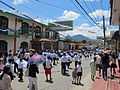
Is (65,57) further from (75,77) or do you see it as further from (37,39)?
(37,39)

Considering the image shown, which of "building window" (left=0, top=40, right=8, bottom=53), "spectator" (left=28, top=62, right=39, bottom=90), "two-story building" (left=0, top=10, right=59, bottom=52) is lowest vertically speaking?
"spectator" (left=28, top=62, right=39, bottom=90)

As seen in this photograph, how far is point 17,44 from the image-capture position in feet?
162

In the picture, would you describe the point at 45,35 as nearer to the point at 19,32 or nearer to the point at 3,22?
the point at 19,32

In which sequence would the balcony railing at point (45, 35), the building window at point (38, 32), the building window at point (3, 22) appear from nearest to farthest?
the building window at point (3, 22)
the building window at point (38, 32)
the balcony railing at point (45, 35)

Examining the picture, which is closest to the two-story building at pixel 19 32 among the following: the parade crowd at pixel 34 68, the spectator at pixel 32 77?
the parade crowd at pixel 34 68

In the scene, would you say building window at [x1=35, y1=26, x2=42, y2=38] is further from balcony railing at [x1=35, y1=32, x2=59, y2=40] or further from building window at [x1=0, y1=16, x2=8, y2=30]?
building window at [x1=0, y1=16, x2=8, y2=30]

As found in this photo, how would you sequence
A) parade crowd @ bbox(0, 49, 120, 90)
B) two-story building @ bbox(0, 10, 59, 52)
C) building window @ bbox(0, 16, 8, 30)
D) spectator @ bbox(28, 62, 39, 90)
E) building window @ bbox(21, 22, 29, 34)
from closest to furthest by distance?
parade crowd @ bbox(0, 49, 120, 90)
spectator @ bbox(28, 62, 39, 90)
building window @ bbox(0, 16, 8, 30)
two-story building @ bbox(0, 10, 59, 52)
building window @ bbox(21, 22, 29, 34)

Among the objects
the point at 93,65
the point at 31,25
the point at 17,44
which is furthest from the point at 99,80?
the point at 31,25

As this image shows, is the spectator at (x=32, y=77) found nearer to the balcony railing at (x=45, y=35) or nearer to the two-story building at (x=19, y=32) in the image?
the two-story building at (x=19, y=32)

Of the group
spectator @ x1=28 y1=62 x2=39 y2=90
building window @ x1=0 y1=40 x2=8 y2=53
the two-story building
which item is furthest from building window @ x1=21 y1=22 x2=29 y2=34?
spectator @ x1=28 y1=62 x2=39 y2=90

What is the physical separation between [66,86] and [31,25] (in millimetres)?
36900

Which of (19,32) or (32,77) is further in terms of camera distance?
(19,32)

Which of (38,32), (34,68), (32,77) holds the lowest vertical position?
(32,77)

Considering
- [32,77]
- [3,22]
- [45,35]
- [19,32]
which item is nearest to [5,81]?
[32,77]
